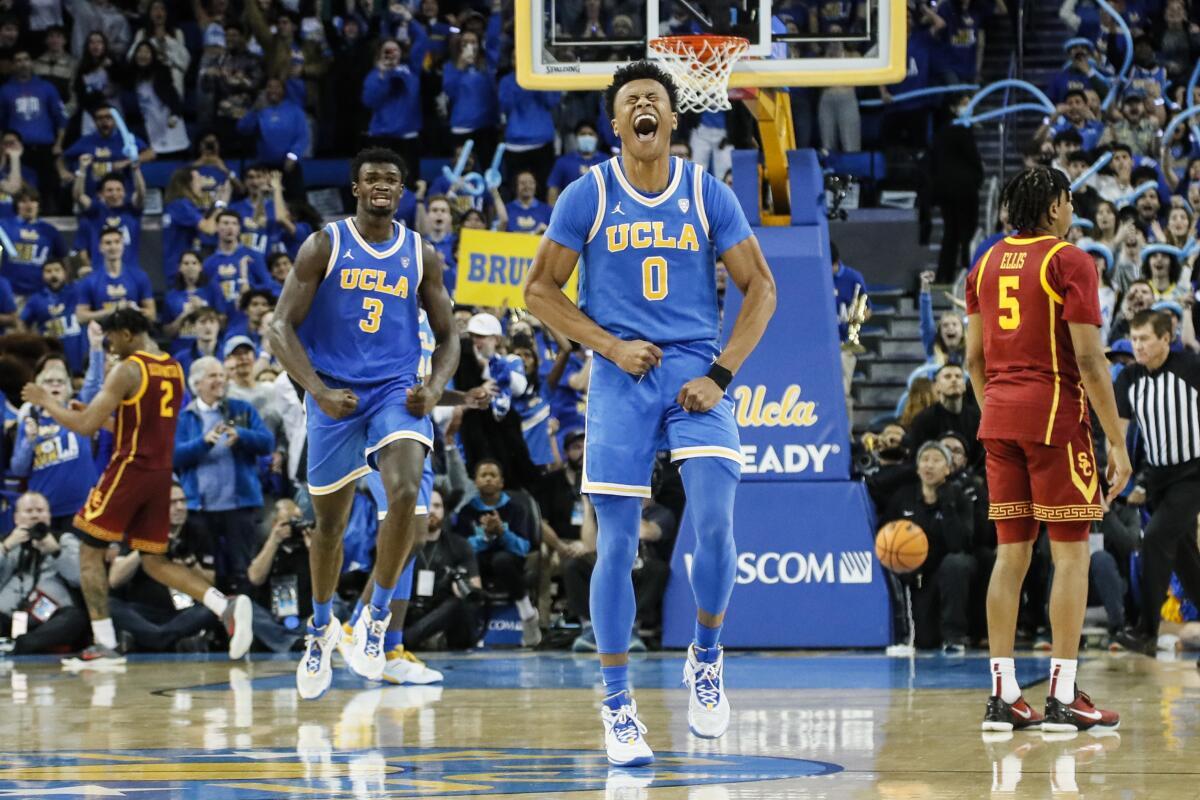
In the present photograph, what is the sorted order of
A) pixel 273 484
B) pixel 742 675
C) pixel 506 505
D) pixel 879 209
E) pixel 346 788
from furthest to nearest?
pixel 879 209
pixel 273 484
pixel 506 505
pixel 742 675
pixel 346 788

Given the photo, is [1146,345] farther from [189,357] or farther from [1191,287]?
[189,357]

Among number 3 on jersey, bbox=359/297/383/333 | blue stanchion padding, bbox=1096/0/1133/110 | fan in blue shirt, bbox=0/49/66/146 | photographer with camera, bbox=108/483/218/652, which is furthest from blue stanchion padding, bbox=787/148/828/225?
fan in blue shirt, bbox=0/49/66/146

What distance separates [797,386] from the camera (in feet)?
40.5

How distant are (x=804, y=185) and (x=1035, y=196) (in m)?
5.00

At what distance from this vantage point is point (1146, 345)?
10469mm

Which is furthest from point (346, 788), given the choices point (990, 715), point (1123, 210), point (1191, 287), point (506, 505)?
point (1123, 210)

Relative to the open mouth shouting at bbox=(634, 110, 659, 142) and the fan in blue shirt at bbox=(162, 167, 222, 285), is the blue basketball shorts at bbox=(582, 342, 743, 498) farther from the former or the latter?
the fan in blue shirt at bbox=(162, 167, 222, 285)

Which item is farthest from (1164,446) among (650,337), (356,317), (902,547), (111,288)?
(111,288)

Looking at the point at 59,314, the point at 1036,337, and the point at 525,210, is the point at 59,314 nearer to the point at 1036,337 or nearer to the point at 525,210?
the point at 525,210

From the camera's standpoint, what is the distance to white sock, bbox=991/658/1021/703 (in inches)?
296

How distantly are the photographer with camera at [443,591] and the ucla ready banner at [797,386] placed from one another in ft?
7.02

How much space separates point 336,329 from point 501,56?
12.4 m

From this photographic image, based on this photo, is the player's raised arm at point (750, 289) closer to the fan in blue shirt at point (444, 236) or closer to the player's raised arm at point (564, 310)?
the player's raised arm at point (564, 310)

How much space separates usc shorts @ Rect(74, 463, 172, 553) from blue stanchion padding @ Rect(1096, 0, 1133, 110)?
11.2 m
